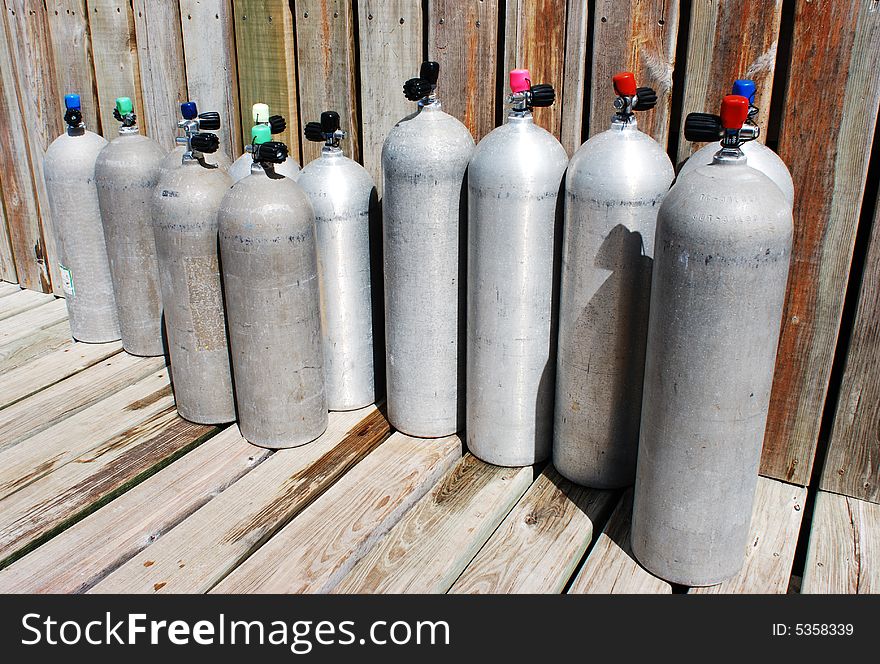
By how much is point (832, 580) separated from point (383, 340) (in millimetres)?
1716

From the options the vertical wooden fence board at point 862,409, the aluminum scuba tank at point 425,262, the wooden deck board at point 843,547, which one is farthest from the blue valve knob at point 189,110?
the wooden deck board at point 843,547

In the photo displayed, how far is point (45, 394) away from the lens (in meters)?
3.10

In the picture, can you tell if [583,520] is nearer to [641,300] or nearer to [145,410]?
[641,300]

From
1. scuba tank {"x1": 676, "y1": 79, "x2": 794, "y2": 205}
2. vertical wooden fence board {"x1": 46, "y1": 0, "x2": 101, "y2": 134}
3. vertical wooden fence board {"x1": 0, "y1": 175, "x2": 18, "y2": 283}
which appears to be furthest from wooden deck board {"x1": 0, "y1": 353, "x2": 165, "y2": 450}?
scuba tank {"x1": 676, "y1": 79, "x2": 794, "y2": 205}

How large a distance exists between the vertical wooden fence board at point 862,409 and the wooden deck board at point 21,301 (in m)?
3.67

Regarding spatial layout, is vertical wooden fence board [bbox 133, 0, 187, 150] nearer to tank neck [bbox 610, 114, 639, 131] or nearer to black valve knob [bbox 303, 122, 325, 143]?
black valve knob [bbox 303, 122, 325, 143]

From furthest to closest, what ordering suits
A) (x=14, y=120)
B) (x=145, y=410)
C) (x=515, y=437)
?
(x=14, y=120)
(x=145, y=410)
(x=515, y=437)

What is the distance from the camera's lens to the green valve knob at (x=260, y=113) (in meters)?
2.72

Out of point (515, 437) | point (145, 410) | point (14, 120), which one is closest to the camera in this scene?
point (515, 437)

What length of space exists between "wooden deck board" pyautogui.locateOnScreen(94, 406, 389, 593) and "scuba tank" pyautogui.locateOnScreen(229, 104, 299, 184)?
921 mm

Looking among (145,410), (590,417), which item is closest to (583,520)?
(590,417)

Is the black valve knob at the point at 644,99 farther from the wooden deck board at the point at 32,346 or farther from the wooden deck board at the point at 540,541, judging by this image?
the wooden deck board at the point at 32,346

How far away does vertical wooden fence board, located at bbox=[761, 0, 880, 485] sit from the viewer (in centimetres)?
216

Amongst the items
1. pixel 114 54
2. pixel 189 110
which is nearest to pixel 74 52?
pixel 114 54
